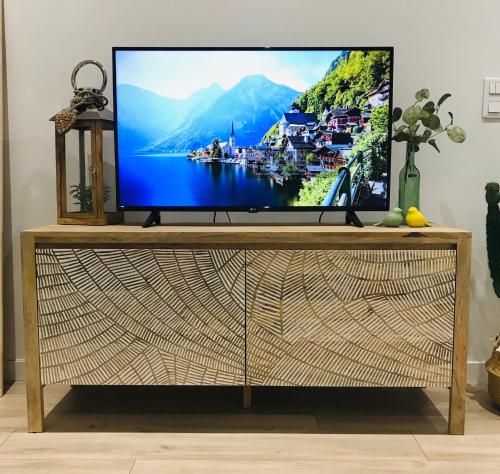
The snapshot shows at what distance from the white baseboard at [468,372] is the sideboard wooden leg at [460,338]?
0.52 meters

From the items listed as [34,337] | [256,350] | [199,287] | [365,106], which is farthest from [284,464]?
[365,106]

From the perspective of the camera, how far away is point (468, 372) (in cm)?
220

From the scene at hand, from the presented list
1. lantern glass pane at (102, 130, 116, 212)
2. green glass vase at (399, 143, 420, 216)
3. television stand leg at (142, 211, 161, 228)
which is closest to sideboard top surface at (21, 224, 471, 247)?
television stand leg at (142, 211, 161, 228)

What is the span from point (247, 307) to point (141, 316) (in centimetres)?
36

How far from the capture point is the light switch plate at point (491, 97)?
210cm

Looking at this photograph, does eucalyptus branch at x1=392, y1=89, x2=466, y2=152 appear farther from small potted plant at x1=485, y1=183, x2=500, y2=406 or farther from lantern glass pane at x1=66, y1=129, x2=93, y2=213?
lantern glass pane at x1=66, y1=129, x2=93, y2=213

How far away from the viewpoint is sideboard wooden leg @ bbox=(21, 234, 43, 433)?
5.57 feet

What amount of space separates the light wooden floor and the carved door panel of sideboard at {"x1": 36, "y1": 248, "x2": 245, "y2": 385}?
0.62 ft

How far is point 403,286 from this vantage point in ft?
5.57

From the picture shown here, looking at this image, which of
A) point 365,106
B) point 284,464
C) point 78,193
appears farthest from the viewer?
point 78,193

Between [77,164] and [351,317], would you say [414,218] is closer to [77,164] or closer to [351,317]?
[351,317]
